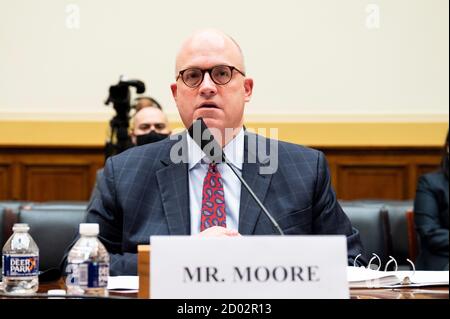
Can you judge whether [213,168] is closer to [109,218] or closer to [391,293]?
[109,218]

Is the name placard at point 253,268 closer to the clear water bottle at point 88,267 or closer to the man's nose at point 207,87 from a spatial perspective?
the clear water bottle at point 88,267

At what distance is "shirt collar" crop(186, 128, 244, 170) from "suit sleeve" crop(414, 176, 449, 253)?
55.7 inches

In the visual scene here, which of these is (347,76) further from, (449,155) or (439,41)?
(449,155)

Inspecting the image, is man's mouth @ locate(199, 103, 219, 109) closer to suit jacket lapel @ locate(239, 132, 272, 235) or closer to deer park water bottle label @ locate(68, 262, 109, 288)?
suit jacket lapel @ locate(239, 132, 272, 235)

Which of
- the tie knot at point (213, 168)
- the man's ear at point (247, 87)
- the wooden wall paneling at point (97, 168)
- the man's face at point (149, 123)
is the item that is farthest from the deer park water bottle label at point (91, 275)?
the wooden wall paneling at point (97, 168)

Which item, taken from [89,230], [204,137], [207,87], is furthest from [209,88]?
[89,230]

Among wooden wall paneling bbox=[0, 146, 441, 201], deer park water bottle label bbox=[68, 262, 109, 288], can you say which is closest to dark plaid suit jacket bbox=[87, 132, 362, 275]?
deer park water bottle label bbox=[68, 262, 109, 288]

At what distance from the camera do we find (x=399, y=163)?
16.2ft

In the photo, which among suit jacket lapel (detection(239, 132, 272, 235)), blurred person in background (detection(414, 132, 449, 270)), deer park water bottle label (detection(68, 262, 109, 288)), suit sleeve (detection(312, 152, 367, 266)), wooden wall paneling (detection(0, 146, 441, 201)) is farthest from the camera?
wooden wall paneling (detection(0, 146, 441, 201))

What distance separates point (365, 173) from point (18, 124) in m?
2.31

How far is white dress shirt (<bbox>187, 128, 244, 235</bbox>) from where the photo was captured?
71.1 inches

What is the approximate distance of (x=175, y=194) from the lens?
1.82 m

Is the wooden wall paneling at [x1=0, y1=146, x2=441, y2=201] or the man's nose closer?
the man's nose
